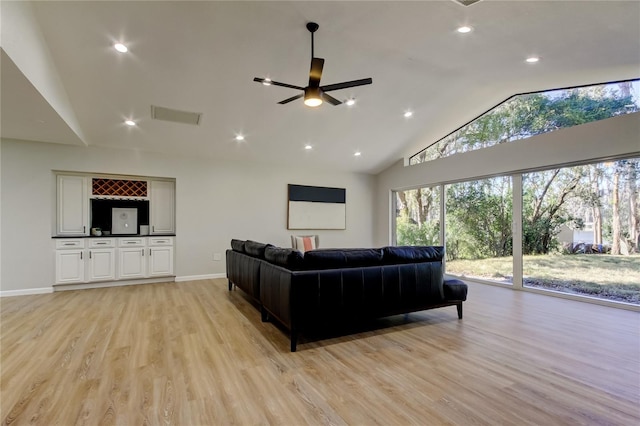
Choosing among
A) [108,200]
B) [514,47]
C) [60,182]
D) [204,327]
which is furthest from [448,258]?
[60,182]

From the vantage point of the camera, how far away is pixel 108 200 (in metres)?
5.66

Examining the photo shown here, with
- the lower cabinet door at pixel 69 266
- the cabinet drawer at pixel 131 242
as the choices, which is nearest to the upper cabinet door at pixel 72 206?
the lower cabinet door at pixel 69 266

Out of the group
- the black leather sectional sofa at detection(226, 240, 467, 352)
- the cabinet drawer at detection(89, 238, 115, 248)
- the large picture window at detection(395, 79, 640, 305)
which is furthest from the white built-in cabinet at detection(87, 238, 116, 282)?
the large picture window at detection(395, 79, 640, 305)

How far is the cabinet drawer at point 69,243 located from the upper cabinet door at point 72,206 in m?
0.34

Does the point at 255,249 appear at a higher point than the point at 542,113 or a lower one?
lower

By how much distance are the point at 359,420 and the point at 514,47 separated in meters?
4.08

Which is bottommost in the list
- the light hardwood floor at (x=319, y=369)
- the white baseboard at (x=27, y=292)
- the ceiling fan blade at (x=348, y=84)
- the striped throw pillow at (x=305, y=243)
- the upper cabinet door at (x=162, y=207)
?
the light hardwood floor at (x=319, y=369)

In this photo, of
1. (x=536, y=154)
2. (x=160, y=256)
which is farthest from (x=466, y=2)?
(x=160, y=256)

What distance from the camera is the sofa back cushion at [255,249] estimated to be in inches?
144

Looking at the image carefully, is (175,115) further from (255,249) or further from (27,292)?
(27,292)

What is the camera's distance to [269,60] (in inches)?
144

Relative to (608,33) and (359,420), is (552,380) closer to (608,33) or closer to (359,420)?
(359,420)

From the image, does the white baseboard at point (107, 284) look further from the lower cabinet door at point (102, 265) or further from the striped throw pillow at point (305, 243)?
the striped throw pillow at point (305, 243)

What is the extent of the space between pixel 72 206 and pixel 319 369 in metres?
5.51
